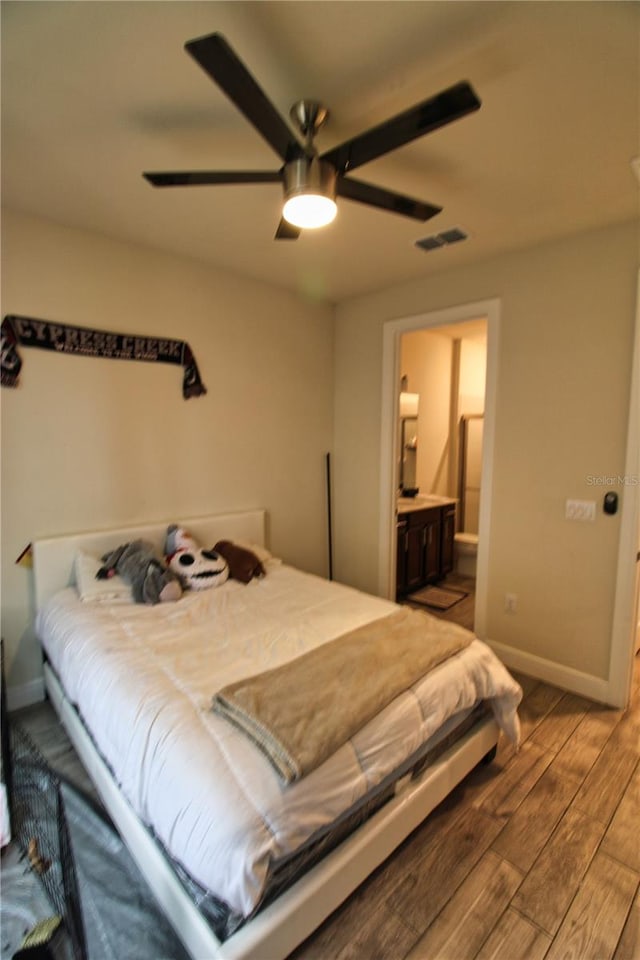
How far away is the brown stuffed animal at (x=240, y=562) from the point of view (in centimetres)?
271

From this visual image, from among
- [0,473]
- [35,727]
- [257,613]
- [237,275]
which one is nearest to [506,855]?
[257,613]

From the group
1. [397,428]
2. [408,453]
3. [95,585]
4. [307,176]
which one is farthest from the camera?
[408,453]

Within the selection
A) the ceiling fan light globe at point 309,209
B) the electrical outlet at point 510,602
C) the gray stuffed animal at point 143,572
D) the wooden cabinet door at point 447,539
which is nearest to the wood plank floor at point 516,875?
the electrical outlet at point 510,602

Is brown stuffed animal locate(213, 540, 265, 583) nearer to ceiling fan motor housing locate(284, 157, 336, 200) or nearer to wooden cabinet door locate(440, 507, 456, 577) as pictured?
ceiling fan motor housing locate(284, 157, 336, 200)

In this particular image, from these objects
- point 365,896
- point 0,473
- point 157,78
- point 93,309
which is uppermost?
point 157,78

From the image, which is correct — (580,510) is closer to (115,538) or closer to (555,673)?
(555,673)

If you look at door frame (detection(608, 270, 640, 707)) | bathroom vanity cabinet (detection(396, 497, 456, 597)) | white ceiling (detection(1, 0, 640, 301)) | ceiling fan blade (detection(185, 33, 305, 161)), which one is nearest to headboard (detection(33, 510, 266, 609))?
bathroom vanity cabinet (detection(396, 497, 456, 597))

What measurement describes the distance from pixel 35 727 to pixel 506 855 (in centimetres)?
224

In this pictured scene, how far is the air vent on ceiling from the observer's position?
8.00 ft

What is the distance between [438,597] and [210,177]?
11.9 ft

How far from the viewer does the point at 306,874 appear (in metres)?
1.29

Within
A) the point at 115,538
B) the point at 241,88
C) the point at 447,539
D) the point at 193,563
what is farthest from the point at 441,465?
the point at 241,88

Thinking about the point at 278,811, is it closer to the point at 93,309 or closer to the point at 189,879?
the point at 189,879

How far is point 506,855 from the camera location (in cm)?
159
